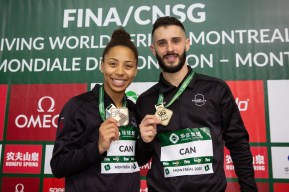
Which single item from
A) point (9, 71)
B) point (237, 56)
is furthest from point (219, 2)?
point (9, 71)

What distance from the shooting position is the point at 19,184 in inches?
109

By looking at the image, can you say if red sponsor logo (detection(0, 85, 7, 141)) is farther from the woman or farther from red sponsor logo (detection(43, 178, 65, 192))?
the woman

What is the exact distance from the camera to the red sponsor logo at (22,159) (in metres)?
2.78

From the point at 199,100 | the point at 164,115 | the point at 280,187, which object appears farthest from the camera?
the point at 280,187

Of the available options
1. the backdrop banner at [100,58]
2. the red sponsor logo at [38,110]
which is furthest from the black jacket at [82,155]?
the red sponsor logo at [38,110]

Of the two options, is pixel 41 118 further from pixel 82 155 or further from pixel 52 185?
pixel 82 155

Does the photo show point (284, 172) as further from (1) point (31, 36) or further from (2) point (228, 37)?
(1) point (31, 36)

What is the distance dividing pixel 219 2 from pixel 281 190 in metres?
1.82

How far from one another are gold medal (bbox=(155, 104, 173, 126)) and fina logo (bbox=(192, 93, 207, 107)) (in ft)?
0.58

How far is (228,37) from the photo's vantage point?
8.96ft

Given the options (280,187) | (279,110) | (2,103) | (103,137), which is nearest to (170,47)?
(103,137)

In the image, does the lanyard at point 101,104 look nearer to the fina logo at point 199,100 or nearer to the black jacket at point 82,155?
the black jacket at point 82,155

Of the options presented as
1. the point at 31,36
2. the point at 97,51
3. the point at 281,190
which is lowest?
the point at 281,190

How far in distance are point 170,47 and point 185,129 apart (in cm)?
45
